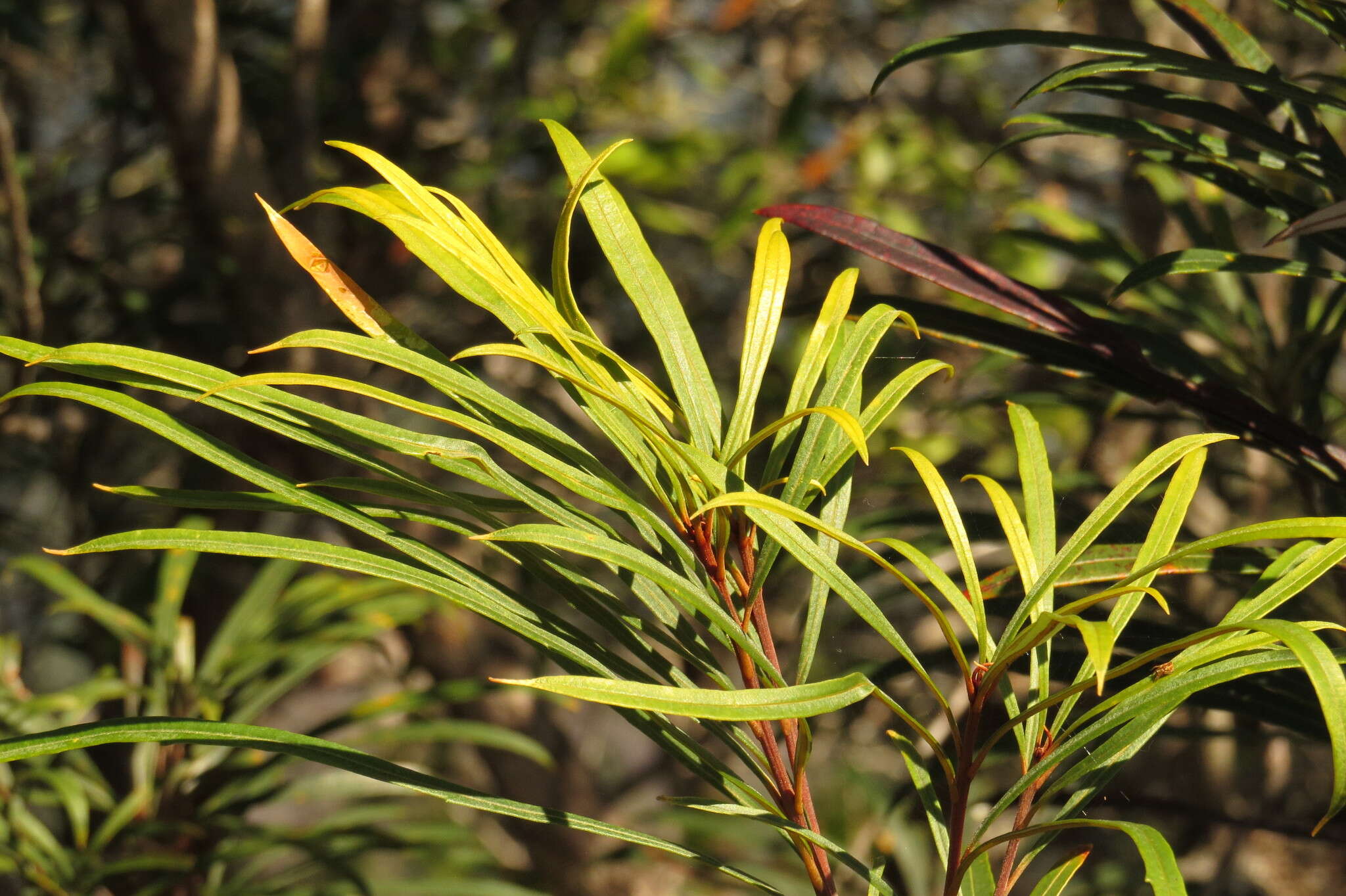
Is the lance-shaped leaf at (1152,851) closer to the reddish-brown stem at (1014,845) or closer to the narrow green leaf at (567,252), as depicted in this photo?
the reddish-brown stem at (1014,845)

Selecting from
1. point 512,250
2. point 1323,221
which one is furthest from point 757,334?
point 512,250

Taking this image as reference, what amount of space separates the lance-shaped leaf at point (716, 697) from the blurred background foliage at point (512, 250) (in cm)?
41

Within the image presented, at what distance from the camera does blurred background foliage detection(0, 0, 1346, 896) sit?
1.06m

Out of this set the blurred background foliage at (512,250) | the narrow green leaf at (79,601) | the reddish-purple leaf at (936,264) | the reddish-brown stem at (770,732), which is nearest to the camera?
the reddish-brown stem at (770,732)

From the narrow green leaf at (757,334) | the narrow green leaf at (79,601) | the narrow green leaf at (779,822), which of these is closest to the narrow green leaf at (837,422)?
the narrow green leaf at (757,334)

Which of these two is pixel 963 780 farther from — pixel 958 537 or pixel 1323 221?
pixel 1323 221

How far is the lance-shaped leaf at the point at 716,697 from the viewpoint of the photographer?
A: 0.29 m

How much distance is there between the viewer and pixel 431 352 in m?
0.40

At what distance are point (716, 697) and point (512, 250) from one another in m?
1.21

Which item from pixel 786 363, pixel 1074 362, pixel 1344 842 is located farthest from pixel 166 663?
pixel 786 363

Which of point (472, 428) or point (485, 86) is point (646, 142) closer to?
point (485, 86)

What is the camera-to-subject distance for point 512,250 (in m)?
1.43

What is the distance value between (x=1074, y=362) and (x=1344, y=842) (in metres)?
0.40

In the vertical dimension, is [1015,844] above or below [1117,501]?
below
